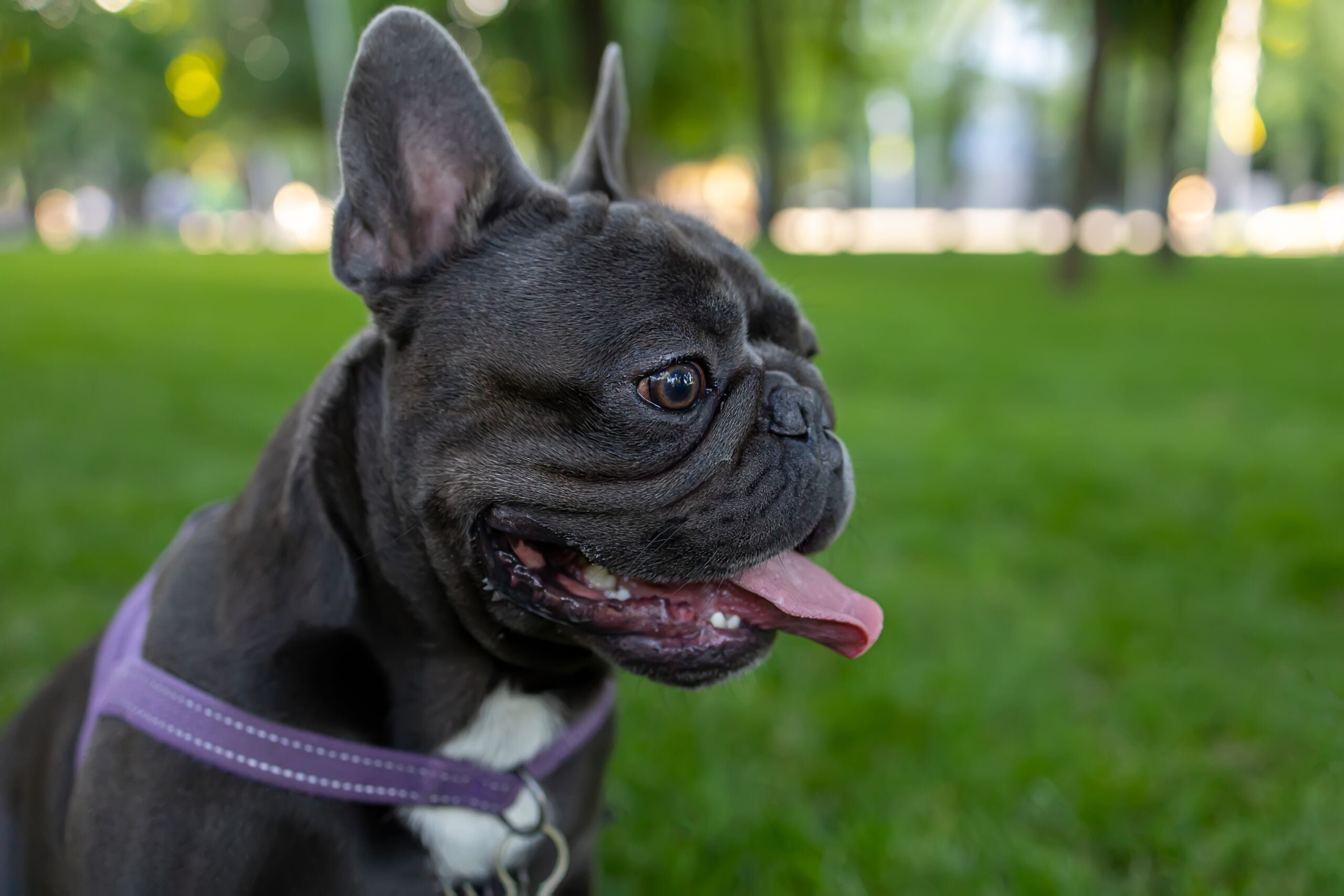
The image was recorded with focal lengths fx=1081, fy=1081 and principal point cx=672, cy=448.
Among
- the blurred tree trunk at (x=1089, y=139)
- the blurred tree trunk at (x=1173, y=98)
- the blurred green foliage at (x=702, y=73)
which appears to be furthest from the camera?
the blurred green foliage at (x=702, y=73)

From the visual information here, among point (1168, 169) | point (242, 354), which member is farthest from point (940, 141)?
point (242, 354)

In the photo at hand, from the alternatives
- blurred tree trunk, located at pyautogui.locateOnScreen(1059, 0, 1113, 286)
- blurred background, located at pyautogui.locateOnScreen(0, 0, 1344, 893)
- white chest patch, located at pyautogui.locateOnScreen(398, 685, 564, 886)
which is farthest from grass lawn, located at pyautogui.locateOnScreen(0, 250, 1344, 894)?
blurred tree trunk, located at pyautogui.locateOnScreen(1059, 0, 1113, 286)

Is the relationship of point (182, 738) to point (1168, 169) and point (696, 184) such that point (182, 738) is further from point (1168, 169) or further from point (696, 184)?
point (696, 184)

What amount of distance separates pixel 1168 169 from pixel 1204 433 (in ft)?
49.8

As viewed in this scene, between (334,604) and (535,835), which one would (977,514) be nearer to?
(535,835)

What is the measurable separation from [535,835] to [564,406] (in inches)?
35.9

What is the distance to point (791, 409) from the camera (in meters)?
2.19

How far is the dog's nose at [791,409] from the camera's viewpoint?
2.17 metres

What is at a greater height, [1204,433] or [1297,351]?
[1204,433]

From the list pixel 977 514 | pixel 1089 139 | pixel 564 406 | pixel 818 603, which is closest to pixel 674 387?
pixel 564 406

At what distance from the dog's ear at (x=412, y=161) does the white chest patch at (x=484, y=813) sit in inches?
34.2

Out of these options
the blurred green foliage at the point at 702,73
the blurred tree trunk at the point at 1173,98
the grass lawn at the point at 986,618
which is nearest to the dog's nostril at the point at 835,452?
the grass lawn at the point at 986,618

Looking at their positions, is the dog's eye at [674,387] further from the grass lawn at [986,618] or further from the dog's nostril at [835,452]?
the grass lawn at [986,618]

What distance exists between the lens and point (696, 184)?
52.8 metres
